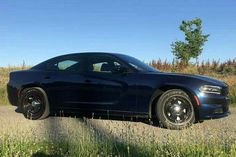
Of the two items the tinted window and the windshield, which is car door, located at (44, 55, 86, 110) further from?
the windshield

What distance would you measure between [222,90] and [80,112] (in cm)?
297

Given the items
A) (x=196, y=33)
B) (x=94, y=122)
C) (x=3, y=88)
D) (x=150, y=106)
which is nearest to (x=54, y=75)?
(x=94, y=122)

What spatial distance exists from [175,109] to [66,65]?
2765mm

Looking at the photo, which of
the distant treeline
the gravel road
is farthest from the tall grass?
the distant treeline

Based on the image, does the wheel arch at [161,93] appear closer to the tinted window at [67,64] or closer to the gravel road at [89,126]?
the gravel road at [89,126]

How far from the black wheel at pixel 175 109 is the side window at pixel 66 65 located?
212 cm

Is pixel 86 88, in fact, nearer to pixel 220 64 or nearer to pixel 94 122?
pixel 94 122

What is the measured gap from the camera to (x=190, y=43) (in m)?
53.7

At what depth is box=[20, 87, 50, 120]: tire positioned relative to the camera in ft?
31.4

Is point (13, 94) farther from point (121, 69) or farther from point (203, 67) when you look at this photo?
point (203, 67)

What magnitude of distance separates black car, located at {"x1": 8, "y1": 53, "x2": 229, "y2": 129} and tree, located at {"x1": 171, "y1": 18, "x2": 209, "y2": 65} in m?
42.8

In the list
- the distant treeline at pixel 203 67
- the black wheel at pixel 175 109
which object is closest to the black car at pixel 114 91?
the black wheel at pixel 175 109

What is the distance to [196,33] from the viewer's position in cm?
5469

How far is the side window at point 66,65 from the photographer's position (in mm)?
9469
